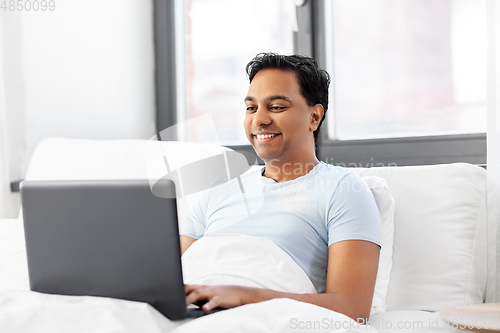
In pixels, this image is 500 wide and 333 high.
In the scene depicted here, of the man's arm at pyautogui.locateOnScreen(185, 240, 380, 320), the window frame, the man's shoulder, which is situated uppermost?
the window frame

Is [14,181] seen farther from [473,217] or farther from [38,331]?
[473,217]

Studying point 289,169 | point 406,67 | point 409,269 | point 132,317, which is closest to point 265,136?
point 289,169

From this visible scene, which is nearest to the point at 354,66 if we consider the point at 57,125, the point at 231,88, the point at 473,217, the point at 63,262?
the point at 231,88

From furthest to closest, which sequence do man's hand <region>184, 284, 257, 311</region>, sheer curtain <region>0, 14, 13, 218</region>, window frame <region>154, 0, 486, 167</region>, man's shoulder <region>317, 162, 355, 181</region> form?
sheer curtain <region>0, 14, 13, 218</region>, window frame <region>154, 0, 486, 167</region>, man's shoulder <region>317, 162, 355, 181</region>, man's hand <region>184, 284, 257, 311</region>

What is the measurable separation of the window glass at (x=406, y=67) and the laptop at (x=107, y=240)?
1265mm

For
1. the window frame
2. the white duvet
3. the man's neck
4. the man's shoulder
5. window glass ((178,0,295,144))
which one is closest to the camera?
the white duvet

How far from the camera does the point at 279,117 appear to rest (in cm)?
119

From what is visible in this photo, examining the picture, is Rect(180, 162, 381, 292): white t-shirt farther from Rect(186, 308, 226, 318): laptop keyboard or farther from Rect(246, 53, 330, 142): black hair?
Rect(186, 308, 226, 318): laptop keyboard

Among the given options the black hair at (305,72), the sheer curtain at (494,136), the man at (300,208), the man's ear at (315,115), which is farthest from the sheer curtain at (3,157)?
the sheer curtain at (494,136)

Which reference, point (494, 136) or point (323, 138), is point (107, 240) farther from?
point (323, 138)

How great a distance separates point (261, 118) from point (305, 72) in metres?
0.17

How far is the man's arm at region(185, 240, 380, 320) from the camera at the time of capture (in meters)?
0.83

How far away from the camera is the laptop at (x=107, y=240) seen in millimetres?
712

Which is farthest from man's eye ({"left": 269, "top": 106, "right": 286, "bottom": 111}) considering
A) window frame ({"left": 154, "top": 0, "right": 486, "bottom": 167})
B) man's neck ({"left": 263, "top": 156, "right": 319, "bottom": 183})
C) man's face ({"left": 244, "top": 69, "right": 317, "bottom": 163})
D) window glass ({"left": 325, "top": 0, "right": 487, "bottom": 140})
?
window glass ({"left": 325, "top": 0, "right": 487, "bottom": 140})
